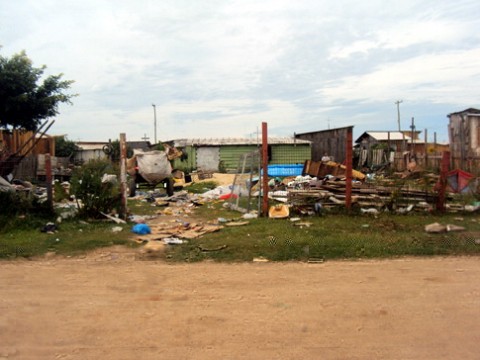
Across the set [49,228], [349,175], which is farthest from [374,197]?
[49,228]

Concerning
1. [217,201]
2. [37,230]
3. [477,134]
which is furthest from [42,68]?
[477,134]

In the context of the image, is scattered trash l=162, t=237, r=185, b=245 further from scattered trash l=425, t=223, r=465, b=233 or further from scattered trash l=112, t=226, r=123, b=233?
scattered trash l=425, t=223, r=465, b=233

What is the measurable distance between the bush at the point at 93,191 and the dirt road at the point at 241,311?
341cm

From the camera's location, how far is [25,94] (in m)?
16.0

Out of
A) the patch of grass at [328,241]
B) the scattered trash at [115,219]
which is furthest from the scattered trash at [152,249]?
the scattered trash at [115,219]

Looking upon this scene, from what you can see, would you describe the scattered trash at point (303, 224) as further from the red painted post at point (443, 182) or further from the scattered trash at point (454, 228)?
the red painted post at point (443, 182)

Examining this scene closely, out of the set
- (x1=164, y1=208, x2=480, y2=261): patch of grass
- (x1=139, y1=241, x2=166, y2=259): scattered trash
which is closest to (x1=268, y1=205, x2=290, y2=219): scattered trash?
(x1=164, y1=208, x2=480, y2=261): patch of grass

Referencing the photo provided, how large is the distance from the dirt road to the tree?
1151cm

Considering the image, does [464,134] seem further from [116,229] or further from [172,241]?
[116,229]

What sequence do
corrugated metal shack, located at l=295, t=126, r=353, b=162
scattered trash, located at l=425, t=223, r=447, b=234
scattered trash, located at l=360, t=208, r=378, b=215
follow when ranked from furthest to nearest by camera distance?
corrugated metal shack, located at l=295, t=126, r=353, b=162, scattered trash, located at l=360, t=208, r=378, b=215, scattered trash, located at l=425, t=223, r=447, b=234

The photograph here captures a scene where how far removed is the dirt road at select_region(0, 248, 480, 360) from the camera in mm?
3691

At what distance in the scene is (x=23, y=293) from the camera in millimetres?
5105

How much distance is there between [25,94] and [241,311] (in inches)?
573

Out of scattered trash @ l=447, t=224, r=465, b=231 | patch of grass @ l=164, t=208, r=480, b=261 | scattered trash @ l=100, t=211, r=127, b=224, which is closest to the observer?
patch of grass @ l=164, t=208, r=480, b=261
